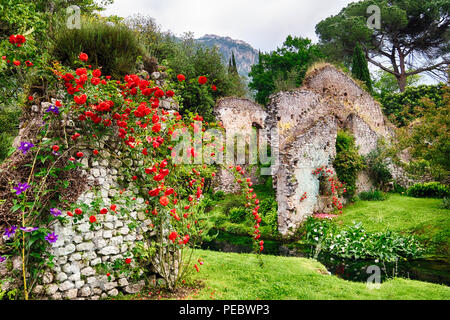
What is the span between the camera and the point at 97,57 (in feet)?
16.4

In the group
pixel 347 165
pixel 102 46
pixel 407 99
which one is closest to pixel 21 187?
pixel 102 46

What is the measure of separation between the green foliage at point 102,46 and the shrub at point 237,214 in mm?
8659

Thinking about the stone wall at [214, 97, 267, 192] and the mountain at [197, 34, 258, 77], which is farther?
the mountain at [197, 34, 258, 77]

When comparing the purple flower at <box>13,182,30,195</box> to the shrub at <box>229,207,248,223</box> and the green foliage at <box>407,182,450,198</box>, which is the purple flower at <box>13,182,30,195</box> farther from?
the green foliage at <box>407,182,450,198</box>

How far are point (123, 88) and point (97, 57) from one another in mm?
978

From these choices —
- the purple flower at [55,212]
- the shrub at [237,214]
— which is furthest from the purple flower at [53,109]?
the shrub at [237,214]

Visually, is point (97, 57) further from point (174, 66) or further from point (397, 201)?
point (174, 66)

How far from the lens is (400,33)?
85.3 feet

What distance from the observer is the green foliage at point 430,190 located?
12.5 metres

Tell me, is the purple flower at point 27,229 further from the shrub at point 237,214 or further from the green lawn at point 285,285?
the shrub at point 237,214

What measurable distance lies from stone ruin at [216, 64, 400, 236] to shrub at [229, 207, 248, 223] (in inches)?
72.6

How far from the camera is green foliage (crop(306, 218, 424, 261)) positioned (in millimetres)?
8094

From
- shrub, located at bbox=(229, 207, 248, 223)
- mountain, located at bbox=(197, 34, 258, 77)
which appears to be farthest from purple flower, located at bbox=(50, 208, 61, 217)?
mountain, located at bbox=(197, 34, 258, 77)

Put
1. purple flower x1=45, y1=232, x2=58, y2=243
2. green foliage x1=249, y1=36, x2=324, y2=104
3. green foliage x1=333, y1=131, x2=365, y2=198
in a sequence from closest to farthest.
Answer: purple flower x1=45, y1=232, x2=58, y2=243 → green foliage x1=333, y1=131, x2=365, y2=198 → green foliage x1=249, y1=36, x2=324, y2=104
